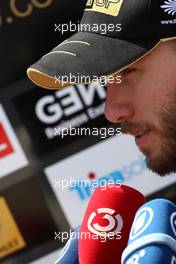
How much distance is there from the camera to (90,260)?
3.30 feet

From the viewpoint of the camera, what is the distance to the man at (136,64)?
3.00ft

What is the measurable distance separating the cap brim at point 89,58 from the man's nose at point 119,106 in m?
0.07

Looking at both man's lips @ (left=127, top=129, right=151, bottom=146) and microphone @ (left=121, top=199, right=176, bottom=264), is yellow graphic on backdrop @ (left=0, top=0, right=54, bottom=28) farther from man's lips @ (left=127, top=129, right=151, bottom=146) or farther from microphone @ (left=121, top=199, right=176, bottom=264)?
microphone @ (left=121, top=199, right=176, bottom=264)

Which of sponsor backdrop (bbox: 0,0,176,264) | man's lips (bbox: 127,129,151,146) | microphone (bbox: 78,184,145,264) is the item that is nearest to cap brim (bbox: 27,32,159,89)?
man's lips (bbox: 127,129,151,146)

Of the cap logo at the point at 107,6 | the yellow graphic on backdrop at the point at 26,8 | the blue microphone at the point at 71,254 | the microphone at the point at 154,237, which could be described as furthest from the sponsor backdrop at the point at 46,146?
the microphone at the point at 154,237

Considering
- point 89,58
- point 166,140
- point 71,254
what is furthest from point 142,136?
point 71,254

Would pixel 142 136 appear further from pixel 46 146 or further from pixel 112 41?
pixel 46 146

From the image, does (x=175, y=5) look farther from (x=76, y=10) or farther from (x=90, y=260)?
(x=76, y=10)

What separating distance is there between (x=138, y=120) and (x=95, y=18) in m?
0.17

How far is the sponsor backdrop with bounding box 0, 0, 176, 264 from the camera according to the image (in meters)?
2.42

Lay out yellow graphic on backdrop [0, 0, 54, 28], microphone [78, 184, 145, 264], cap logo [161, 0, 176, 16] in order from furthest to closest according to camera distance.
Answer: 1. yellow graphic on backdrop [0, 0, 54, 28]
2. microphone [78, 184, 145, 264]
3. cap logo [161, 0, 176, 16]

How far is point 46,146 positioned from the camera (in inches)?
96.6

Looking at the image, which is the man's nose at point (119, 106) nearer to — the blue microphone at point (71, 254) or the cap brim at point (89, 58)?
the cap brim at point (89, 58)

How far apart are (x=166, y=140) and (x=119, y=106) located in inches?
3.4
